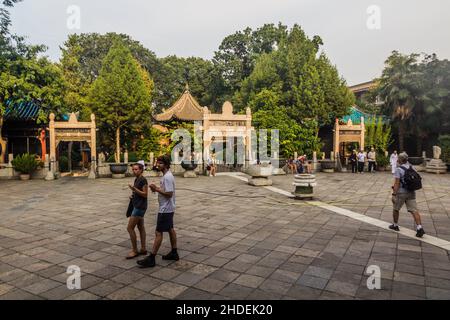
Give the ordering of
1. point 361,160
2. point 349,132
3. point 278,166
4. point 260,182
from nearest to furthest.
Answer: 1. point 260,182
2. point 278,166
3. point 361,160
4. point 349,132

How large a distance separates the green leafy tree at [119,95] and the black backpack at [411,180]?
59.0 feet

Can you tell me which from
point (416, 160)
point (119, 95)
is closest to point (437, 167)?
point (416, 160)

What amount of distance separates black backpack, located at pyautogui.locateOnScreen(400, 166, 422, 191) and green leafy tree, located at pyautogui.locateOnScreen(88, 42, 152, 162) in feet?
59.0

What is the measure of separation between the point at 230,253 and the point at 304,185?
5966 mm

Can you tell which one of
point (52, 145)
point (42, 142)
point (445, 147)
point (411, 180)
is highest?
point (42, 142)

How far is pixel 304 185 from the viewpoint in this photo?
35.8 feet

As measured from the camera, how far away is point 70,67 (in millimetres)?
27953

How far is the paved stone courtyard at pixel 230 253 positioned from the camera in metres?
4.19

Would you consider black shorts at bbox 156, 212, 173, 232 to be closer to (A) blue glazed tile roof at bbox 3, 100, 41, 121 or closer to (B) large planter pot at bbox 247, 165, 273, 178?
(B) large planter pot at bbox 247, 165, 273, 178

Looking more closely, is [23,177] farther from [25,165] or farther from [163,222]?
[163,222]

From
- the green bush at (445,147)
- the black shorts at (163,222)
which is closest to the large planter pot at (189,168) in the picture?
the black shorts at (163,222)

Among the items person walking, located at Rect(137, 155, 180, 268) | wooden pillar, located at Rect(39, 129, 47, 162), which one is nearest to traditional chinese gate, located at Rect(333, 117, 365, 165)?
person walking, located at Rect(137, 155, 180, 268)

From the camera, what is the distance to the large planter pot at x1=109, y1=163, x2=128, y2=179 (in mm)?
18109

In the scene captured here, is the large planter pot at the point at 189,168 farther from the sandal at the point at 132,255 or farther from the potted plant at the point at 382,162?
the potted plant at the point at 382,162
